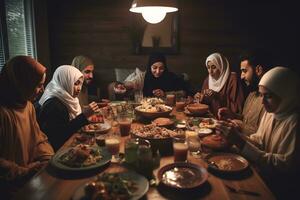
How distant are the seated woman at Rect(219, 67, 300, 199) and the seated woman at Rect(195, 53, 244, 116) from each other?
1351mm

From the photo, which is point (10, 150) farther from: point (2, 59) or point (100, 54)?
point (100, 54)

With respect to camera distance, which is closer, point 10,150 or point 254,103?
point 10,150

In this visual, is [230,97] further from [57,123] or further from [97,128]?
[57,123]

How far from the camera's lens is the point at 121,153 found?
190 centimetres

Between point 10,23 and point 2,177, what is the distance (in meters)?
3.11

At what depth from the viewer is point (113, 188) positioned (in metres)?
1.33

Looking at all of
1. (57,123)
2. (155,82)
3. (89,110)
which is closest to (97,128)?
(89,110)

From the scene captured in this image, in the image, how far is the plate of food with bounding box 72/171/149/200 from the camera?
1.29 metres

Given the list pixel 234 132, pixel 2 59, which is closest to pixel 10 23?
pixel 2 59

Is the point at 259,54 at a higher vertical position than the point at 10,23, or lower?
lower

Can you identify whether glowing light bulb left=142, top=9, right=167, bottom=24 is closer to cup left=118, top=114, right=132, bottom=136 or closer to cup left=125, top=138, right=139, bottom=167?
cup left=118, top=114, right=132, bottom=136

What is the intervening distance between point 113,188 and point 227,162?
0.73 meters

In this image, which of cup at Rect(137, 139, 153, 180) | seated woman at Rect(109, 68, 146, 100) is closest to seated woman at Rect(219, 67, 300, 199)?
cup at Rect(137, 139, 153, 180)

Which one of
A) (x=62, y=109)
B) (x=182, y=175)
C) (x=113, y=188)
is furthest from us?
(x=62, y=109)
